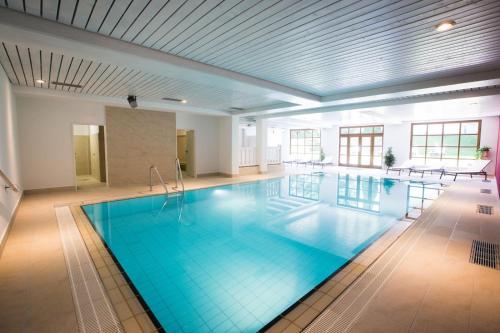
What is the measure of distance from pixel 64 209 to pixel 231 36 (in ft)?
15.8

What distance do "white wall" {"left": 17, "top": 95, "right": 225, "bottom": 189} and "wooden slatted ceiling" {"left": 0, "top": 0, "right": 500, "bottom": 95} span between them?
5191 mm

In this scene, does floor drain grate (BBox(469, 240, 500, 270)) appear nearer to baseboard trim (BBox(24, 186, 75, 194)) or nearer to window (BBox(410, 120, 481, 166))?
baseboard trim (BBox(24, 186, 75, 194))

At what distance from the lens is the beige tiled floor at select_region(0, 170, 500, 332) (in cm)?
182

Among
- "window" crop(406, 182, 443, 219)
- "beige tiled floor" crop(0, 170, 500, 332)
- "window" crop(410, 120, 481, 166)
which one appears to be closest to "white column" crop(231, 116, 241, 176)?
Result: "window" crop(406, 182, 443, 219)

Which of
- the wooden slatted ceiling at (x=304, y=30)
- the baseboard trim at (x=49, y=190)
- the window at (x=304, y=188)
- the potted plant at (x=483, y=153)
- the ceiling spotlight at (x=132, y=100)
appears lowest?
the window at (x=304, y=188)

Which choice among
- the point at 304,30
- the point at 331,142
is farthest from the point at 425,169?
the point at 304,30

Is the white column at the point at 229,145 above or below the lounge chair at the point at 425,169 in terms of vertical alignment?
above

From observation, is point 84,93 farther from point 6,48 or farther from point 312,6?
point 312,6

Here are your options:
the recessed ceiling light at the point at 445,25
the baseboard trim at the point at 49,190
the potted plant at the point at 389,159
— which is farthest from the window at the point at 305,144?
the recessed ceiling light at the point at 445,25

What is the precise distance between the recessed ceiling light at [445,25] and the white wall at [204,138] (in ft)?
26.7

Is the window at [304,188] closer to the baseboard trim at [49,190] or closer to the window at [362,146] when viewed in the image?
the window at [362,146]

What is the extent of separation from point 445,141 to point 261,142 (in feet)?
28.8

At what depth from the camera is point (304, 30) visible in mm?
2914

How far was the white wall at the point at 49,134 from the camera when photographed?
6457 mm
